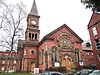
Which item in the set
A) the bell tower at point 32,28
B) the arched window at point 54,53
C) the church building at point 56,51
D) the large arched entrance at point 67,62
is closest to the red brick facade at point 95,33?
the church building at point 56,51

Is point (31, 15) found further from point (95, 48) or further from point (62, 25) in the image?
point (95, 48)

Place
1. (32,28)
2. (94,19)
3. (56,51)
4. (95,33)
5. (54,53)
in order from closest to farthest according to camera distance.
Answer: (95,33) → (94,19) → (54,53) → (56,51) → (32,28)

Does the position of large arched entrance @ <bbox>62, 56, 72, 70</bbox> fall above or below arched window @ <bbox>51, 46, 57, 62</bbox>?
below

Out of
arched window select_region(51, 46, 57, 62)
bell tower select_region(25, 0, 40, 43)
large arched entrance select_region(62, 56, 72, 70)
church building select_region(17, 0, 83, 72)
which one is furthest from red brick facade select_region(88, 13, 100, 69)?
bell tower select_region(25, 0, 40, 43)

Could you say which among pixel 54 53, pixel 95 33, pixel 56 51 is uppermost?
pixel 95 33

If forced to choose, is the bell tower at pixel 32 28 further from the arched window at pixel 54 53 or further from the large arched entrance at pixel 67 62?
the large arched entrance at pixel 67 62

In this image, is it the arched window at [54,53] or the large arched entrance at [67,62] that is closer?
the arched window at [54,53]

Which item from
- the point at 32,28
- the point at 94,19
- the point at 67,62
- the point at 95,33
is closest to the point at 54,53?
the point at 67,62

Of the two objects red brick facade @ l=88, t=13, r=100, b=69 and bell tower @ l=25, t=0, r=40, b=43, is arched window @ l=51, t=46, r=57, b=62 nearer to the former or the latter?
red brick facade @ l=88, t=13, r=100, b=69

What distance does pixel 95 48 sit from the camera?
28.1m

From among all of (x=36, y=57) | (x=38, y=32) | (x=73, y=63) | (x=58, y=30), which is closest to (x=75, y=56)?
(x=73, y=63)

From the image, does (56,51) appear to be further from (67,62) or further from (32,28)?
(32,28)

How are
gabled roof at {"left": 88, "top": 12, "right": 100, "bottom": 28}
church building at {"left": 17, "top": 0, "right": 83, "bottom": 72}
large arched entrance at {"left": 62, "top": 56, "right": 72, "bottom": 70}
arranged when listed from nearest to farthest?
1. gabled roof at {"left": 88, "top": 12, "right": 100, "bottom": 28}
2. church building at {"left": 17, "top": 0, "right": 83, "bottom": 72}
3. large arched entrance at {"left": 62, "top": 56, "right": 72, "bottom": 70}

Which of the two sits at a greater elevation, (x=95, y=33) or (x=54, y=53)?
(x=95, y=33)
